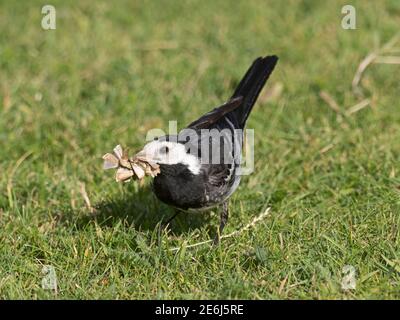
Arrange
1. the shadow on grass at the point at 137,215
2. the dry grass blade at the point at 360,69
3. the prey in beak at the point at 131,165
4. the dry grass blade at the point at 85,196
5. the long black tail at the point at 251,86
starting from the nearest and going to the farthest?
the prey in beak at the point at 131,165 < the shadow on grass at the point at 137,215 < the dry grass blade at the point at 85,196 < the long black tail at the point at 251,86 < the dry grass blade at the point at 360,69

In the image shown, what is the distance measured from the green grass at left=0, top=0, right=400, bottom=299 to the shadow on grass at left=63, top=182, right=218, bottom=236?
0.04ft

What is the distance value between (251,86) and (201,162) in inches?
43.0

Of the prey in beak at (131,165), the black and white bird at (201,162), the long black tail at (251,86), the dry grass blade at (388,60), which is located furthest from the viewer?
the dry grass blade at (388,60)

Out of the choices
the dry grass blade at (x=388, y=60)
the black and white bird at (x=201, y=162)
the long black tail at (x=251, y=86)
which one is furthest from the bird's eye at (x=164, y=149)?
the dry grass blade at (x=388, y=60)

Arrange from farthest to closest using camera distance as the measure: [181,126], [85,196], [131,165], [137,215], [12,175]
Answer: [181,126] < [12,175] < [85,196] < [137,215] < [131,165]

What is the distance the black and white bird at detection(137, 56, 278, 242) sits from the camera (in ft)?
13.4

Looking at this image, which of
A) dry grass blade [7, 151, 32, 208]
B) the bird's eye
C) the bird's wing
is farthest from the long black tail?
dry grass blade [7, 151, 32, 208]

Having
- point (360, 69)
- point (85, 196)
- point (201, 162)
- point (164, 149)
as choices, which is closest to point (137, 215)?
point (85, 196)

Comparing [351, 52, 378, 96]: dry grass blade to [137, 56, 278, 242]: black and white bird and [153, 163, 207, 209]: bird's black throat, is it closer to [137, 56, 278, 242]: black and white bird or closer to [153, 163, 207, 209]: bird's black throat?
[137, 56, 278, 242]: black and white bird

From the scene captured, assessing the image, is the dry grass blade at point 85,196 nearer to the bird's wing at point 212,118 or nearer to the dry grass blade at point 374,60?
the bird's wing at point 212,118

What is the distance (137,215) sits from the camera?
4.70 m

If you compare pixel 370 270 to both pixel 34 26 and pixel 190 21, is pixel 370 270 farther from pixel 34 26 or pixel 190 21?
pixel 34 26

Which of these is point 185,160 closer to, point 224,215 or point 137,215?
point 224,215

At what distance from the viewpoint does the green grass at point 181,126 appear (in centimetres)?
398
